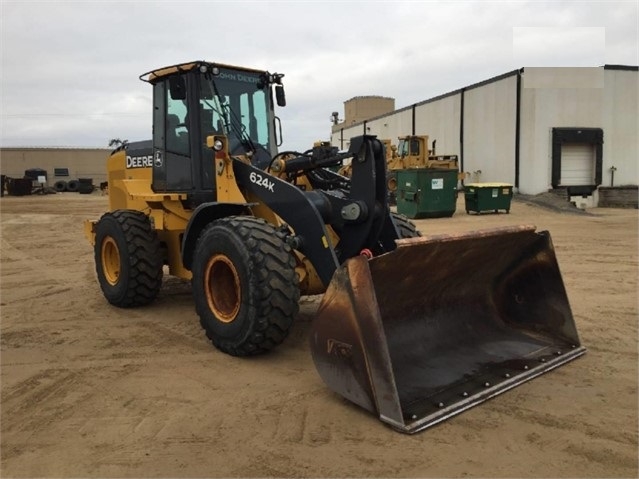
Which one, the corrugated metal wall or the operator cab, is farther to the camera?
the corrugated metal wall

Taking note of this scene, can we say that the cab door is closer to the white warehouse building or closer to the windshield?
the windshield

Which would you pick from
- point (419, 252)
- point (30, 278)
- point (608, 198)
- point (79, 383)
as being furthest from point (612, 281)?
point (608, 198)

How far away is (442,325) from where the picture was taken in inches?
177

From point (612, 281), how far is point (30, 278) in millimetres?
8575

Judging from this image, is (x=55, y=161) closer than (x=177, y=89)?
No

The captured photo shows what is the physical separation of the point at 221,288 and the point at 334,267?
1113mm

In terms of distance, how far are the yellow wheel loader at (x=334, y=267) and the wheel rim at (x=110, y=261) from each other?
37 cm

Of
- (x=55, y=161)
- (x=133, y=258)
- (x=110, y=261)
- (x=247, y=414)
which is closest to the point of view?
(x=247, y=414)

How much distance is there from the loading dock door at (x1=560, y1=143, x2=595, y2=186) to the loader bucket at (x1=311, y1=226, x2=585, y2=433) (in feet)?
62.7

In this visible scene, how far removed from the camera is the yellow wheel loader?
3.49 m

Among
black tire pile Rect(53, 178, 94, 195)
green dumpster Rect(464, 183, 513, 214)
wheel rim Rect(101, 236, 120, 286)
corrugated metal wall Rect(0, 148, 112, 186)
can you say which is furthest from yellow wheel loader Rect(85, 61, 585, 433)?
corrugated metal wall Rect(0, 148, 112, 186)

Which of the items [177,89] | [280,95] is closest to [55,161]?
[280,95]

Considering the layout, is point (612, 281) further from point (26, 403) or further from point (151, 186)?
point (26, 403)

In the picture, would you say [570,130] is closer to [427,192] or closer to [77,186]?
[427,192]
